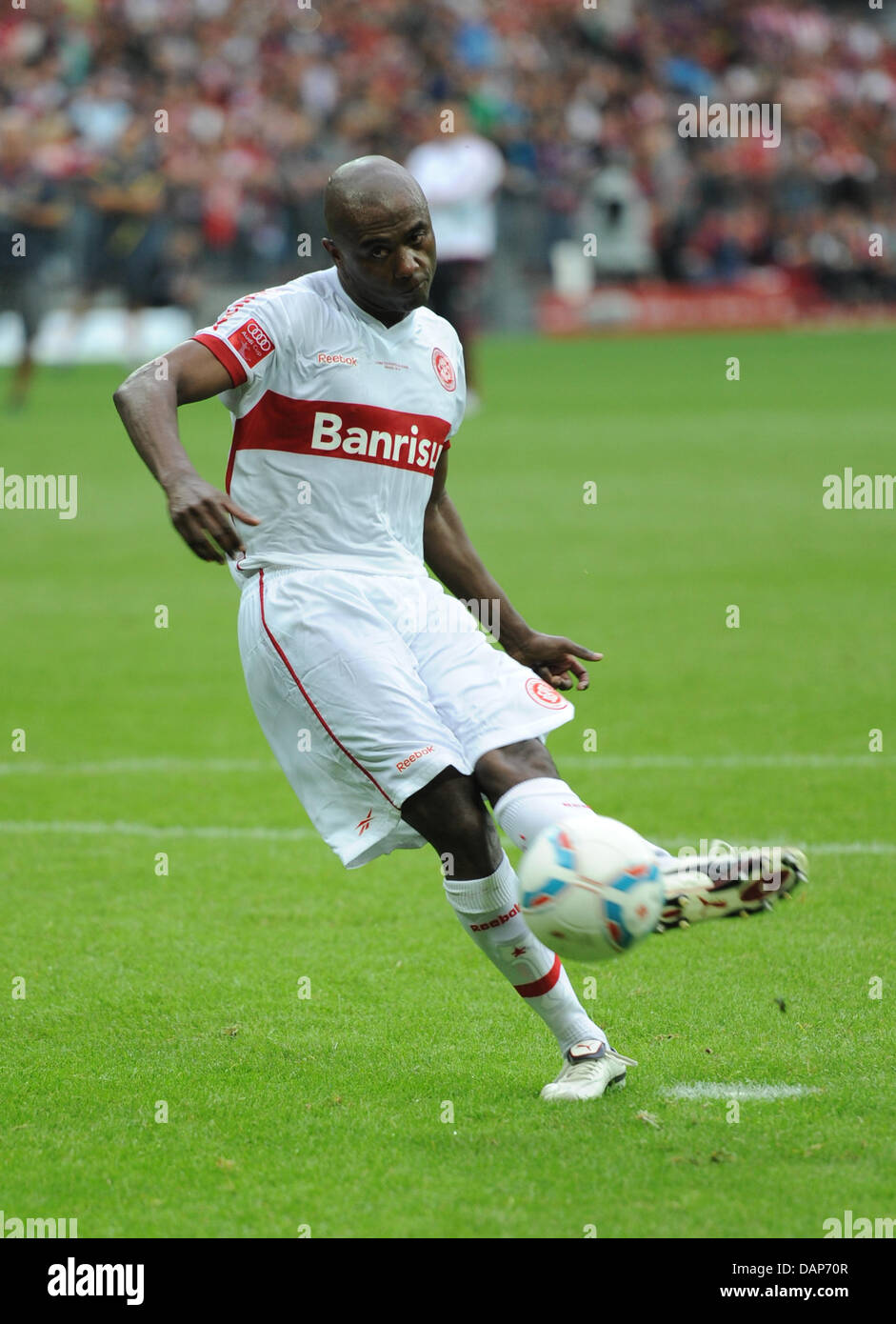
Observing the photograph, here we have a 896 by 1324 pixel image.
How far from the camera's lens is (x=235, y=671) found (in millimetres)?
10203

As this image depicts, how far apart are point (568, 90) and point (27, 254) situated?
1433 cm

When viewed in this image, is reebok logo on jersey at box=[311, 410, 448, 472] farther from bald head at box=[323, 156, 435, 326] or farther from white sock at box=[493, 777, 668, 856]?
white sock at box=[493, 777, 668, 856]

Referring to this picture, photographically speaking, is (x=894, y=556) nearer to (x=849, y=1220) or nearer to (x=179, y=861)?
(x=179, y=861)

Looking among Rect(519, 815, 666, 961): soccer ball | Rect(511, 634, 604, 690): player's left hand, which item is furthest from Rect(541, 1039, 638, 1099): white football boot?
Rect(511, 634, 604, 690): player's left hand

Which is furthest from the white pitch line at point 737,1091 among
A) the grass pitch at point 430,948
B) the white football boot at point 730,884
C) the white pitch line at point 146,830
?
the white pitch line at point 146,830

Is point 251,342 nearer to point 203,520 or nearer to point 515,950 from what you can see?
point 203,520

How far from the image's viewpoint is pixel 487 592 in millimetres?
5020

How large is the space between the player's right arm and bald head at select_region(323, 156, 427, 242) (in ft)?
1.58

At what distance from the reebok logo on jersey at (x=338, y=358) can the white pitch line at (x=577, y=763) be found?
3.86 m

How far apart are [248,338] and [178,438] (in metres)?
0.47

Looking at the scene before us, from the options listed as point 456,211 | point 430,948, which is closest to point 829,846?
point 430,948

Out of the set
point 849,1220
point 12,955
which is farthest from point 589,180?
point 849,1220

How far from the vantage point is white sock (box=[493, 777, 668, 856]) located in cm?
410

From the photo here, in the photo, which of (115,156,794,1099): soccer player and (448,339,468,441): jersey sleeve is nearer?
(115,156,794,1099): soccer player
